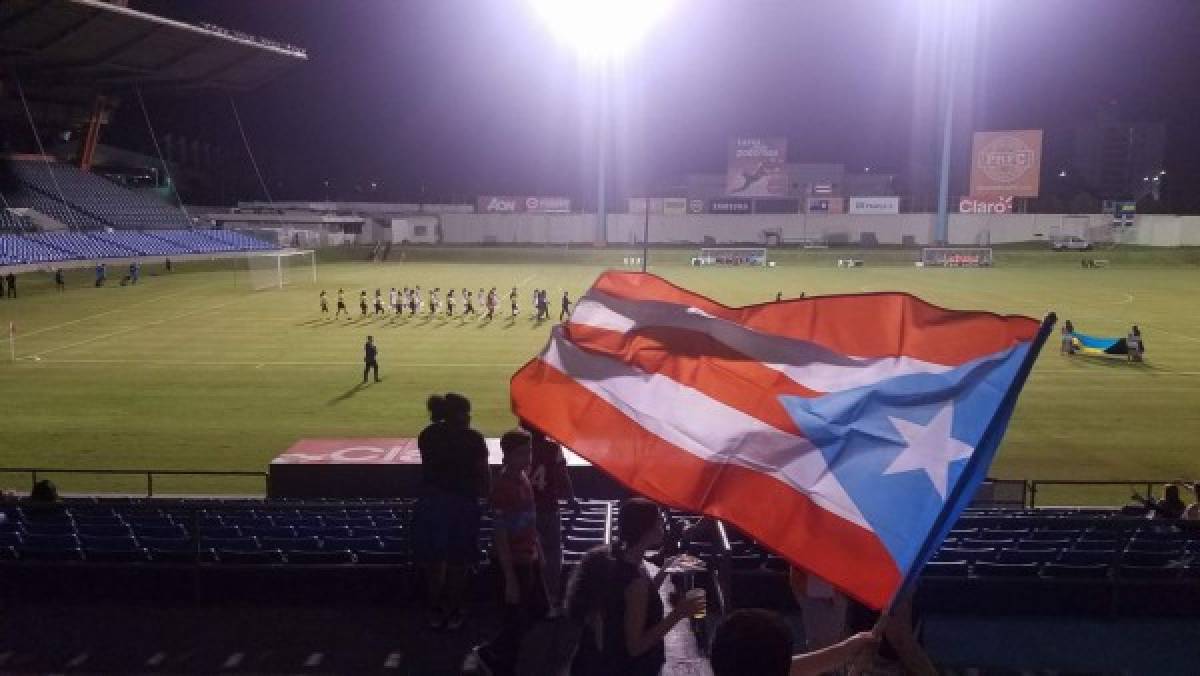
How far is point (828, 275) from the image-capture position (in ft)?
210

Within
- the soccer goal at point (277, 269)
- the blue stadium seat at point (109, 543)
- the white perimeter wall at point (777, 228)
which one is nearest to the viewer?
the blue stadium seat at point (109, 543)

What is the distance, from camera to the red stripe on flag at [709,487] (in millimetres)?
4395

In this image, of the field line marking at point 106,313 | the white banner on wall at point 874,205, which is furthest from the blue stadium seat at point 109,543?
the white banner on wall at point 874,205

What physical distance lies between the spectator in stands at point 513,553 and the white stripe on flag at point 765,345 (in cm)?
126

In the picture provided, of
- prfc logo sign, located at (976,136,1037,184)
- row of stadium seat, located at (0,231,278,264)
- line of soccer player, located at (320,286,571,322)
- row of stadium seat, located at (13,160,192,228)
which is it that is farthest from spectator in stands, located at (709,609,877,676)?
prfc logo sign, located at (976,136,1037,184)

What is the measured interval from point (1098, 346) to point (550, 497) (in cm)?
2683

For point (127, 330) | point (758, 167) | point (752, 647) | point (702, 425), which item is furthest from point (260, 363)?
point (758, 167)

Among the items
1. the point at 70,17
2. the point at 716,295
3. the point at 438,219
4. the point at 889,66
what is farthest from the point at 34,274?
the point at 889,66

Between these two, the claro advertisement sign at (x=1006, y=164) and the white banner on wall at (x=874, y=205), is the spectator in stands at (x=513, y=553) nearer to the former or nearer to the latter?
the claro advertisement sign at (x=1006, y=164)

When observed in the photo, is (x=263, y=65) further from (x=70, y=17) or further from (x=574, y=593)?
(x=574, y=593)

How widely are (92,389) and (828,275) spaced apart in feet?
167

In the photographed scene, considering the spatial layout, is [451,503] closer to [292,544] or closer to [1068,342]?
[292,544]

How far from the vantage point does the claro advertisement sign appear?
8462 cm

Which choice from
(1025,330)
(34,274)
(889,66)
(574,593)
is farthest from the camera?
(889,66)
